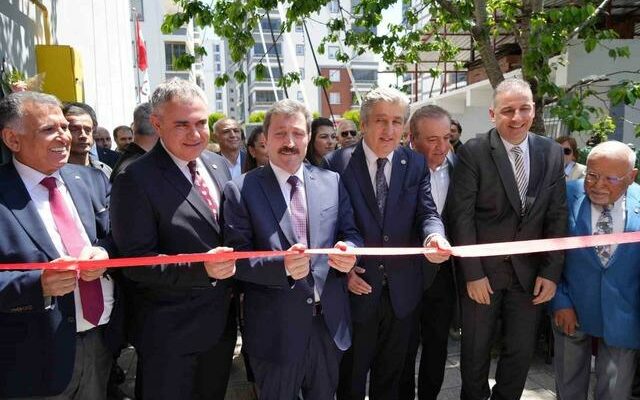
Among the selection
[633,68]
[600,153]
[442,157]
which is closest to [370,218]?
[442,157]

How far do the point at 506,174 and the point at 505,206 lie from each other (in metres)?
0.21

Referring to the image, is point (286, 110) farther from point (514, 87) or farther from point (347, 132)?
point (347, 132)

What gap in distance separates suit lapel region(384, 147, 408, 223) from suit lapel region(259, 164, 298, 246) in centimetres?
68

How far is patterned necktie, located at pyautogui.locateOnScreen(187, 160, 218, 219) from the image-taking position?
2.47 metres

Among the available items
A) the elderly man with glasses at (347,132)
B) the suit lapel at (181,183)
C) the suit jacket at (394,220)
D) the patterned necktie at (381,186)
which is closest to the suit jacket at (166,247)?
the suit lapel at (181,183)

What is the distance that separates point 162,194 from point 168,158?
0.71 ft

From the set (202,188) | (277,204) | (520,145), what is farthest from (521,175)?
(202,188)

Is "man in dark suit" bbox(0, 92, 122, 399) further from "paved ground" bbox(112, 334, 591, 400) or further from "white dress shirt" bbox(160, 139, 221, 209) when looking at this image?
"paved ground" bbox(112, 334, 591, 400)

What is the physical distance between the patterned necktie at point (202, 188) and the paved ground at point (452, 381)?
7.07 feet

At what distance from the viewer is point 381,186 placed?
286cm

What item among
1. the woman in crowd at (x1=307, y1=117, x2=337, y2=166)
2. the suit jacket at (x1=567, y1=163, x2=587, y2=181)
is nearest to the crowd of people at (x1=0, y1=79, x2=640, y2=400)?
the woman in crowd at (x1=307, y1=117, x2=337, y2=166)

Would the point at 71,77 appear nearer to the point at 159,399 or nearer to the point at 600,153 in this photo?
the point at 159,399

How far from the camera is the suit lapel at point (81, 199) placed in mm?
2395

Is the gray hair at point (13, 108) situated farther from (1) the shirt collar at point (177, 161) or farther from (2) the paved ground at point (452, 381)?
(2) the paved ground at point (452, 381)
